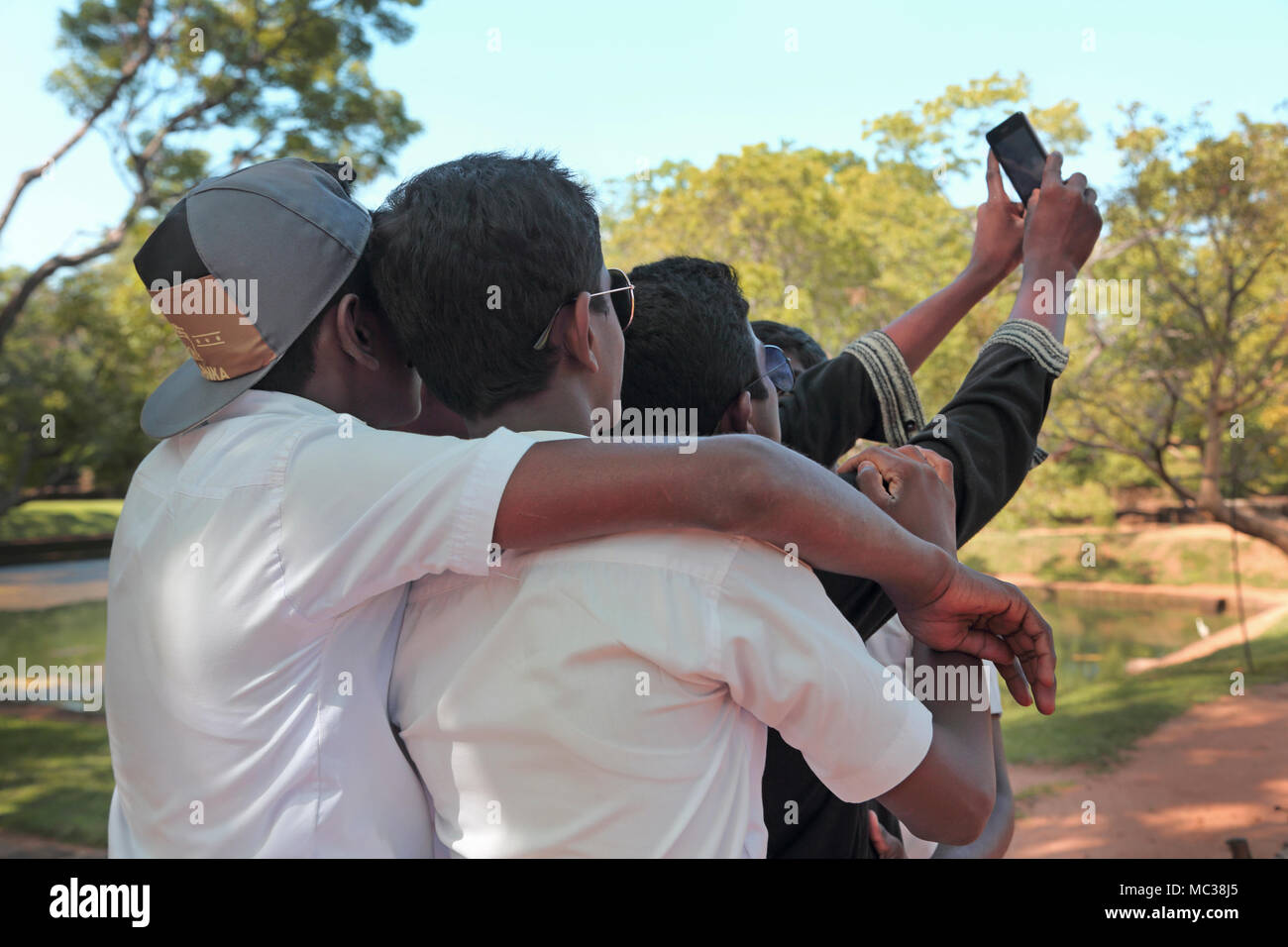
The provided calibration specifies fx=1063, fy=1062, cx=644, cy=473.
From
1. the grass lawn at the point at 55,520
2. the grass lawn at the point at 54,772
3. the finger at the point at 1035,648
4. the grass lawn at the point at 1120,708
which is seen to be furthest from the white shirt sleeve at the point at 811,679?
the grass lawn at the point at 55,520

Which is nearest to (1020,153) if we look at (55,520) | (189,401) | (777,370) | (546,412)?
(777,370)

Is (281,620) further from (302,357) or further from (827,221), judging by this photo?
(827,221)

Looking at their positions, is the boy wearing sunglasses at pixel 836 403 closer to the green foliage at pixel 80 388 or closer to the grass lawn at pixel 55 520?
the green foliage at pixel 80 388

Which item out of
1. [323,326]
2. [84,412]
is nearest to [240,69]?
[84,412]

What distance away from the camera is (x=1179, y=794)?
28.8 ft

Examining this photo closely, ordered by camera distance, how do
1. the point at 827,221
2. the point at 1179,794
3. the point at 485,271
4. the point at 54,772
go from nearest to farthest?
the point at 485,271 < the point at 1179,794 < the point at 54,772 < the point at 827,221

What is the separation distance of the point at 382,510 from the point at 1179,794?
9295mm

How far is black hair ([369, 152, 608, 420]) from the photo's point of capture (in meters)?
Result: 1.33

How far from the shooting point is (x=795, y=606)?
3.98 feet

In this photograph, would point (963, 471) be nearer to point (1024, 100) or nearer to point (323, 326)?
point (323, 326)

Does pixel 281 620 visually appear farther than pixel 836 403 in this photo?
No

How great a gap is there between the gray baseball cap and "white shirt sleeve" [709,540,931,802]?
2.31 ft

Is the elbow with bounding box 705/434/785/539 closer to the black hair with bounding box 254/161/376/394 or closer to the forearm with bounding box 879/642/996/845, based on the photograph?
the forearm with bounding box 879/642/996/845

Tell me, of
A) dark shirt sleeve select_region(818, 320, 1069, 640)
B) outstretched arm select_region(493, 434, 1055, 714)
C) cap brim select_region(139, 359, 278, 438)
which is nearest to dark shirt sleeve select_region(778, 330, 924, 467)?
dark shirt sleeve select_region(818, 320, 1069, 640)
